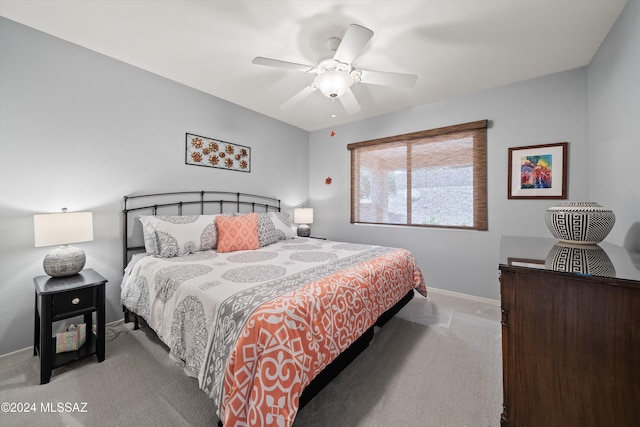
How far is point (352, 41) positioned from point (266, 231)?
2154mm

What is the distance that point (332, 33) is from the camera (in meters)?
2.03

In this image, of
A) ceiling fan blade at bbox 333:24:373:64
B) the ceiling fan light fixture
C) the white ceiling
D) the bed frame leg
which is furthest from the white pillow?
ceiling fan blade at bbox 333:24:373:64

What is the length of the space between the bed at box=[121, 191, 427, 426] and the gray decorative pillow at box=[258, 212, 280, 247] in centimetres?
3

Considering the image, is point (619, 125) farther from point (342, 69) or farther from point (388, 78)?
point (342, 69)

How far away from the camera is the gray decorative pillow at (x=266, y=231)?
2990 mm

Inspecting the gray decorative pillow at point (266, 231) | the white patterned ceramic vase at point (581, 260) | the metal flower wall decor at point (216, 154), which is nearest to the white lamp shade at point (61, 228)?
the metal flower wall decor at point (216, 154)

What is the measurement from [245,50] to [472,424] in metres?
3.25

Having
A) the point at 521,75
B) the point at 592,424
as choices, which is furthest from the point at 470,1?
the point at 592,424

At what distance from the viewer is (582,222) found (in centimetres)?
134

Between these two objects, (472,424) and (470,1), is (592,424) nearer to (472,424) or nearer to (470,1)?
(472,424)

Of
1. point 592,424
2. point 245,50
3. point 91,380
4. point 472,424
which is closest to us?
point 592,424

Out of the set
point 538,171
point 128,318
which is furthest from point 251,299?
point 538,171

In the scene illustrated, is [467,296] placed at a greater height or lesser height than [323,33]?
lesser

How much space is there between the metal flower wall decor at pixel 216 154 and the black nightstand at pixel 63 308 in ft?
5.46
